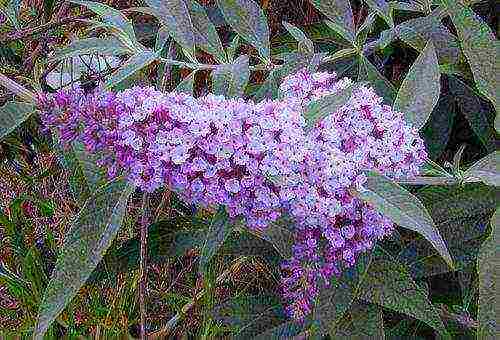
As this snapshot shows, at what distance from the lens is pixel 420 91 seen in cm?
110

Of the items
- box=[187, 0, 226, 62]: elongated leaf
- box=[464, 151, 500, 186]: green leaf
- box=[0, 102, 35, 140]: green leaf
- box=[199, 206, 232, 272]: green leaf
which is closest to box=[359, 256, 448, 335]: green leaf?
box=[464, 151, 500, 186]: green leaf

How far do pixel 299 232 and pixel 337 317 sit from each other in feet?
0.48

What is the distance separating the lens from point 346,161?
87 centimetres

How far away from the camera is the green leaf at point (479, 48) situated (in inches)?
42.6

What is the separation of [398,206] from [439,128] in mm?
652

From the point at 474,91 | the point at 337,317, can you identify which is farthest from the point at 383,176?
the point at 474,91

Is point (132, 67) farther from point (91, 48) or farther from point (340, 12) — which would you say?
point (340, 12)

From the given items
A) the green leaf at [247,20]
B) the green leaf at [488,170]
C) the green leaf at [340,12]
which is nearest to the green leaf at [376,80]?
the green leaf at [340,12]

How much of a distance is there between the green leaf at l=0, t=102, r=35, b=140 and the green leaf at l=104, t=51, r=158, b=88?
11cm

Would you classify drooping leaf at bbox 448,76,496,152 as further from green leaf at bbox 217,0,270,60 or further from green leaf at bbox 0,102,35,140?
green leaf at bbox 0,102,35,140

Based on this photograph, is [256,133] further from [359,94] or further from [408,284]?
[408,284]

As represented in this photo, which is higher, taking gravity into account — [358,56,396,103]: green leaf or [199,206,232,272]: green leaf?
[199,206,232,272]: green leaf

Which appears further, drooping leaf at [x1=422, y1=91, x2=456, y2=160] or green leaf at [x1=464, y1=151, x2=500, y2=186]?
drooping leaf at [x1=422, y1=91, x2=456, y2=160]

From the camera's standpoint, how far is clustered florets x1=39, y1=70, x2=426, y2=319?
0.83m
